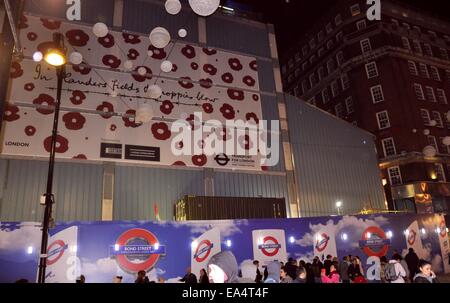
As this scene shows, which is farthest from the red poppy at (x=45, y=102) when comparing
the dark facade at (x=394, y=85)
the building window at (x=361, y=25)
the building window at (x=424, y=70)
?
the building window at (x=424, y=70)

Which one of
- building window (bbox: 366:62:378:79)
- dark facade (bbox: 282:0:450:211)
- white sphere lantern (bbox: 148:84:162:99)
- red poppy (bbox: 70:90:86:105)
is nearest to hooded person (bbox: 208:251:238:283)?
white sphere lantern (bbox: 148:84:162:99)

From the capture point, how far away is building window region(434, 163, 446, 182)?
127ft

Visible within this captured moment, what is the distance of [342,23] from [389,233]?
119ft

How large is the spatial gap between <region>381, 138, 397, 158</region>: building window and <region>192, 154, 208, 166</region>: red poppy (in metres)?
27.7

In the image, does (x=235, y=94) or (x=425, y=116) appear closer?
(x=235, y=94)

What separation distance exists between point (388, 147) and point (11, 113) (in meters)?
36.5

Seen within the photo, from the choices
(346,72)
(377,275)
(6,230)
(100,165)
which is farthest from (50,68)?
(346,72)

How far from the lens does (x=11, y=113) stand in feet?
53.7

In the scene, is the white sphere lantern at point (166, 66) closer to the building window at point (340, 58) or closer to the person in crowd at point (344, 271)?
the person in crowd at point (344, 271)

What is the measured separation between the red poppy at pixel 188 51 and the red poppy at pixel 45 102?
7.79m

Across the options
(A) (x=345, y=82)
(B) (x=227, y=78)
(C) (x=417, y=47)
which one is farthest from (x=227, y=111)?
→ (C) (x=417, y=47)

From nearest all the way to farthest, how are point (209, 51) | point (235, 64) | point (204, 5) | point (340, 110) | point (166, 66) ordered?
point (204, 5), point (166, 66), point (209, 51), point (235, 64), point (340, 110)

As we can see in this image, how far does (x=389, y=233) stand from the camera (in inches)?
663

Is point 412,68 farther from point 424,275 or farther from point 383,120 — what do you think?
point 424,275
